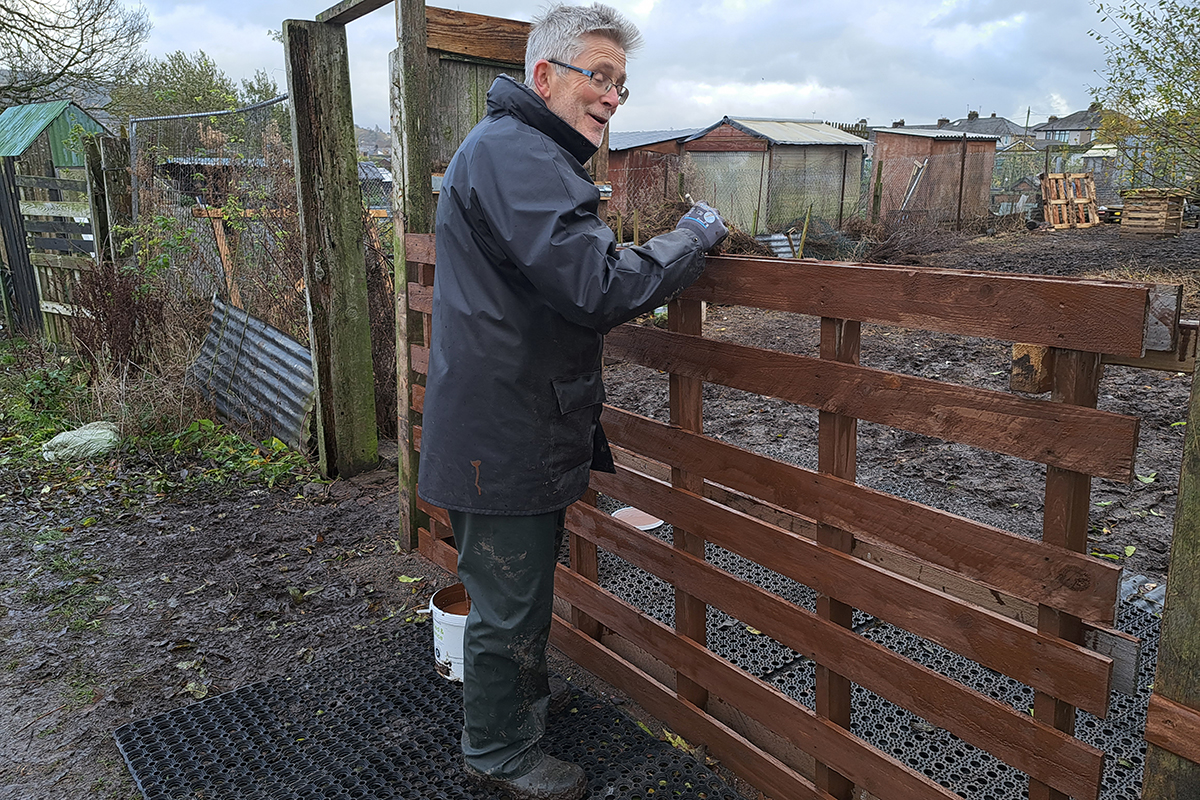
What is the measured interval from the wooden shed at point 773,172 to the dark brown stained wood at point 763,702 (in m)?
19.2

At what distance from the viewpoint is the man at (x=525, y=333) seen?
2.15m

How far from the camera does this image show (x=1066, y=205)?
84.6ft

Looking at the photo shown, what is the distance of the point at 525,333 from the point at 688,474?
787 millimetres

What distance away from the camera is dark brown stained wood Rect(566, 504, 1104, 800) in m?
1.85

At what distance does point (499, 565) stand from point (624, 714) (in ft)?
3.16

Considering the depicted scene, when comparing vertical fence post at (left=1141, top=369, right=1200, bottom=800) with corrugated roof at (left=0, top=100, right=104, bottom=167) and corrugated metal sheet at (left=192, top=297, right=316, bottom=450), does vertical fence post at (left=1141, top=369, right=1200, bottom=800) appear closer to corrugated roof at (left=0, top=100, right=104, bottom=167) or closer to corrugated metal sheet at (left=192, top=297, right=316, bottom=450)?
corrugated metal sheet at (left=192, top=297, right=316, bottom=450)

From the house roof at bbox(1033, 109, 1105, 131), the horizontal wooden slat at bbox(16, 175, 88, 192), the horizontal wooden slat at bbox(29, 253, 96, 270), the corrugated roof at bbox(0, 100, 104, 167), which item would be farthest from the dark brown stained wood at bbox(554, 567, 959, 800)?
the house roof at bbox(1033, 109, 1105, 131)

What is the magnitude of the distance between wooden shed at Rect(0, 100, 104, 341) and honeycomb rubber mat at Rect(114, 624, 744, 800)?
6728 millimetres

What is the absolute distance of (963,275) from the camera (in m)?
1.94

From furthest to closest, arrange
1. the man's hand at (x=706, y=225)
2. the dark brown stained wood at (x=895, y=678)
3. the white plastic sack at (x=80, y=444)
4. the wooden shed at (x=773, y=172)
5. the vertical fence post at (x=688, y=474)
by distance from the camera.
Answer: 1. the wooden shed at (x=773, y=172)
2. the white plastic sack at (x=80, y=444)
3. the vertical fence post at (x=688, y=474)
4. the man's hand at (x=706, y=225)
5. the dark brown stained wood at (x=895, y=678)

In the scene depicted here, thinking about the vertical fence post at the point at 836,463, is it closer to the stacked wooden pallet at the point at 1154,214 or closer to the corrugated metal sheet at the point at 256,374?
the corrugated metal sheet at the point at 256,374

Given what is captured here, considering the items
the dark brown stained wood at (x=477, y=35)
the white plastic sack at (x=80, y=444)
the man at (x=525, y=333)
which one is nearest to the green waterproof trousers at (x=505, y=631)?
the man at (x=525, y=333)

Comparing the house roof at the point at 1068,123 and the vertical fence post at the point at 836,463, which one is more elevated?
the house roof at the point at 1068,123

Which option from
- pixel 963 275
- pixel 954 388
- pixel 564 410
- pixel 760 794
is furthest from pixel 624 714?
pixel 963 275
